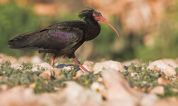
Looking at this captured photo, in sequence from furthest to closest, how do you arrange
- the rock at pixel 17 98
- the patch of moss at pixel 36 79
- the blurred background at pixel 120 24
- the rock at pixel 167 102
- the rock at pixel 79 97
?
1. the blurred background at pixel 120 24
2. the patch of moss at pixel 36 79
3. the rock at pixel 79 97
4. the rock at pixel 17 98
5. the rock at pixel 167 102

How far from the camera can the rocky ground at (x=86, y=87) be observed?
487 inches

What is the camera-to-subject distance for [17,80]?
13.7m

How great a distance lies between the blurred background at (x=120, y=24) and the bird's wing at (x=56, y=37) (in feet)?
30.6

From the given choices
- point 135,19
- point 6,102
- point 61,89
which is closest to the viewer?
point 6,102

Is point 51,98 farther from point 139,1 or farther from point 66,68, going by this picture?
point 139,1

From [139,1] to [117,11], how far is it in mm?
1078

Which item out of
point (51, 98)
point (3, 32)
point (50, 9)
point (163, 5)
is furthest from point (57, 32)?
point (50, 9)

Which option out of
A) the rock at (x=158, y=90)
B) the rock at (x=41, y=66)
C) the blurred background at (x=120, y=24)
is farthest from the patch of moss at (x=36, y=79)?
the blurred background at (x=120, y=24)

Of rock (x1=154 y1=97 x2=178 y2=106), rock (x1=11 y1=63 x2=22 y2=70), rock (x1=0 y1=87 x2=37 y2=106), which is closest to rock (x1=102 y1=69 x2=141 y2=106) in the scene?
rock (x1=154 y1=97 x2=178 y2=106)

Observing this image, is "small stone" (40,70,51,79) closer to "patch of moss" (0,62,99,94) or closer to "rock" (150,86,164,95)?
"patch of moss" (0,62,99,94)

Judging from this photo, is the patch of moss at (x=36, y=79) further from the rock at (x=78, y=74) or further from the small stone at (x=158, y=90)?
the small stone at (x=158, y=90)

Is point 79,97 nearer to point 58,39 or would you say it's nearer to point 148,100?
point 148,100

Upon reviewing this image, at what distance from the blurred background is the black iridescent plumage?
9.22 meters

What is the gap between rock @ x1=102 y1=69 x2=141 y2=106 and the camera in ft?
40.5
